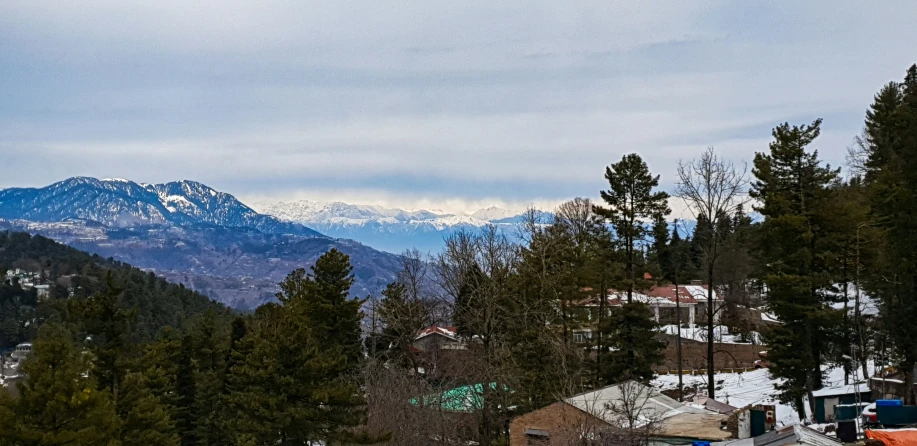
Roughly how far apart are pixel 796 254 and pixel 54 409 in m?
23.4

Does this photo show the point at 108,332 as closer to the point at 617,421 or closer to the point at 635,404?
the point at 617,421

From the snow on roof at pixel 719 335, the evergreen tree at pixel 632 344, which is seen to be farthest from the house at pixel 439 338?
the snow on roof at pixel 719 335

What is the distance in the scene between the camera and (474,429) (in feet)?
90.0

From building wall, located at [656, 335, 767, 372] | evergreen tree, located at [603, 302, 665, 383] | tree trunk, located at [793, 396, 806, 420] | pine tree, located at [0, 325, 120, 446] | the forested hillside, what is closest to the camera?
pine tree, located at [0, 325, 120, 446]

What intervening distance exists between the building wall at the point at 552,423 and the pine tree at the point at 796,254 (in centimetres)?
907

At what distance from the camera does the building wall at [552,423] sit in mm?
20969

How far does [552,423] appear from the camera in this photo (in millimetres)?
23969

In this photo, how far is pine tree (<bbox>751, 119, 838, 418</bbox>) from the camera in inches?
1020

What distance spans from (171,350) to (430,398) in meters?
14.6

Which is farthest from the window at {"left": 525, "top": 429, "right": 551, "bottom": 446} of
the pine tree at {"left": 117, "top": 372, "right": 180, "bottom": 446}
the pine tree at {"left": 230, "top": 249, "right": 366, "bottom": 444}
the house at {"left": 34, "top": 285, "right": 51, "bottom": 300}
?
the house at {"left": 34, "top": 285, "right": 51, "bottom": 300}

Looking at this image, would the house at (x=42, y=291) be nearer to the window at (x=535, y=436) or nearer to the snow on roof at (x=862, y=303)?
the window at (x=535, y=436)

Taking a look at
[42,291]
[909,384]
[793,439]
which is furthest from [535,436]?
[42,291]

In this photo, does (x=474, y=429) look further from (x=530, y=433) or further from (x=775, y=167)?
(x=775, y=167)

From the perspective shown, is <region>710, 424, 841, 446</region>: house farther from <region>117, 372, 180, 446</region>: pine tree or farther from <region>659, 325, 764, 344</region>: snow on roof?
<region>659, 325, 764, 344</region>: snow on roof
